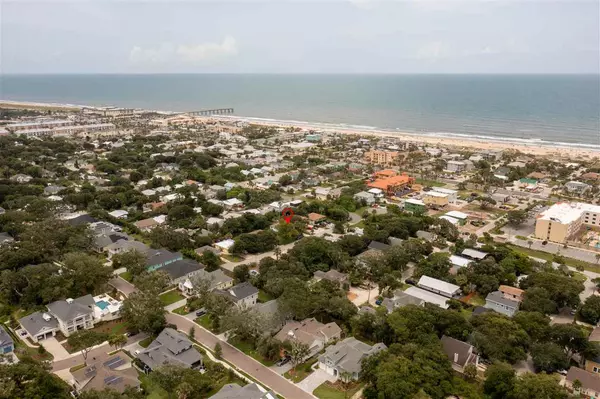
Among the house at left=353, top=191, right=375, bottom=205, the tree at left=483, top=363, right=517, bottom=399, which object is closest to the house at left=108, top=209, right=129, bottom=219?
the house at left=353, top=191, right=375, bottom=205

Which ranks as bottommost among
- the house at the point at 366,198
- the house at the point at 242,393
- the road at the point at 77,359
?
the road at the point at 77,359

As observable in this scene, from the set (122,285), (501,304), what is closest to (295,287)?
(501,304)

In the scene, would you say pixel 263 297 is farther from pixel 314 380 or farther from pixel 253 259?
pixel 314 380

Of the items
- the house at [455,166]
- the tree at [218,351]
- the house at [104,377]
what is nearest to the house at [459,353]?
the tree at [218,351]

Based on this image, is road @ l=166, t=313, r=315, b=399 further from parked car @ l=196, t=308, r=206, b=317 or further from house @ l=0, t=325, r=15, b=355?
house @ l=0, t=325, r=15, b=355

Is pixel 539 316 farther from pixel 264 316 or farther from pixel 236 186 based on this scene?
pixel 236 186

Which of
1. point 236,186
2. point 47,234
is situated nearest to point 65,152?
point 236,186

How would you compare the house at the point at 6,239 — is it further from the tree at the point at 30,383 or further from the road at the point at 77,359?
the tree at the point at 30,383
